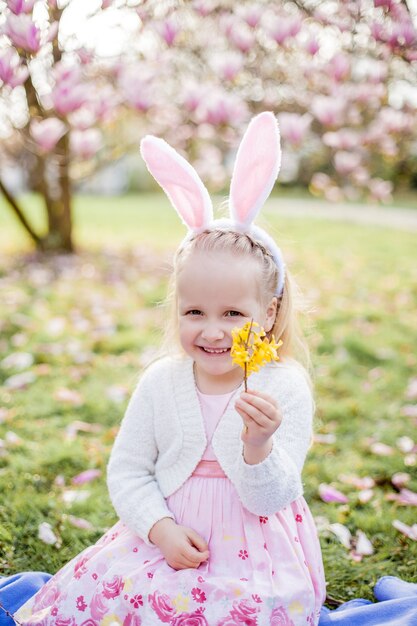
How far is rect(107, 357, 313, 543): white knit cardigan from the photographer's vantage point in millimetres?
1579

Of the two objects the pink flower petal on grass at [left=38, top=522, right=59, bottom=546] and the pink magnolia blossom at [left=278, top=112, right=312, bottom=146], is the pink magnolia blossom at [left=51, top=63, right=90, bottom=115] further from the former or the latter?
the pink flower petal on grass at [left=38, top=522, right=59, bottom=546]

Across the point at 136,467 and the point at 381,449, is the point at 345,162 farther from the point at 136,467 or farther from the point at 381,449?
the point at 136,467

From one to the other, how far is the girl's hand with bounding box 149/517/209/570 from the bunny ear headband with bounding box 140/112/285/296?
26.2 inches

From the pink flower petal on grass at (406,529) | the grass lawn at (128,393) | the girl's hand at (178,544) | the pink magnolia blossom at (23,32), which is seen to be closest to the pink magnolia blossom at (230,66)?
the grass lawn at (128,393)

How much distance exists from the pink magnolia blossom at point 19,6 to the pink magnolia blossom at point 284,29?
1407mm

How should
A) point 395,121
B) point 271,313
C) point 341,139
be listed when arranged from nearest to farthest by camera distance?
1. point 271,313
2. point 395,121
3. point 341,139

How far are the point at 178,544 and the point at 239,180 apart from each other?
3.02 ft

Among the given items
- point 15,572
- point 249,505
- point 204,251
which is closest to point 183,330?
point 204,251

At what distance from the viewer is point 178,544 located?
5.22 feet

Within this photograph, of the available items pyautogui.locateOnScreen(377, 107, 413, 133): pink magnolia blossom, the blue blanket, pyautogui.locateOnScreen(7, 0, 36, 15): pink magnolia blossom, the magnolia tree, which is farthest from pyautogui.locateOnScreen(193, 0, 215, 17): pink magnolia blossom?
the blue blanket

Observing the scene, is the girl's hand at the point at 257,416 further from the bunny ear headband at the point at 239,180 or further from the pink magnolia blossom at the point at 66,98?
the pink magnolia blossom at the point at 66,98

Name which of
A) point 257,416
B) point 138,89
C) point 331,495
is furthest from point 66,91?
point 331,495

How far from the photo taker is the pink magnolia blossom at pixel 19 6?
1862 mm

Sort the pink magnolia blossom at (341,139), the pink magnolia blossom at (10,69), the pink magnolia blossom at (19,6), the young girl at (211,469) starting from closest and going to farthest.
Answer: the young girl at (211,469), the pink magnolia blossom at (19,6), the pink magnolia blossom at (10,69), the pink magnolia blossom at (341,139)
